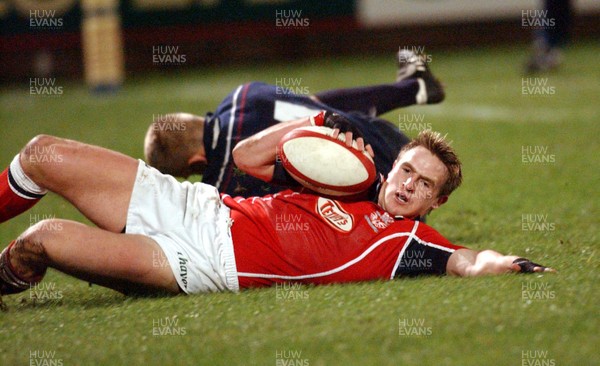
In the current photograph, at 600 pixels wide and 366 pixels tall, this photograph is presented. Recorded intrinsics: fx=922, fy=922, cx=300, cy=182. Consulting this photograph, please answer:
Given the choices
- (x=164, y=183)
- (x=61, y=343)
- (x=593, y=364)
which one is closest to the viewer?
(x=593, y=364)

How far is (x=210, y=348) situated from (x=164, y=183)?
95 centimetres

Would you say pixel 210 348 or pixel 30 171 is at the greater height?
pixel 30 171

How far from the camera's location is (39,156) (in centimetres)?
348

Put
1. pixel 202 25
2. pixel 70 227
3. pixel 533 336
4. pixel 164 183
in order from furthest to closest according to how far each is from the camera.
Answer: pixel 202 25 → pixel 164 183 → pixel 70 227 → pixel 533 336

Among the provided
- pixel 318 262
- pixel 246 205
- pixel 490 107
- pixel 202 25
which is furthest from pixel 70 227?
pixel 202 25

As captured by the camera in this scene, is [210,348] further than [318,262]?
No

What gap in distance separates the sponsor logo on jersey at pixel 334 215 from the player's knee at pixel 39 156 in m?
1.01

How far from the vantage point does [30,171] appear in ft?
11.5

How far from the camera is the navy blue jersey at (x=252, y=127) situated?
14.2 ft

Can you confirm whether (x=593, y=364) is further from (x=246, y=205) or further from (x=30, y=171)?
(x=30, y=171)

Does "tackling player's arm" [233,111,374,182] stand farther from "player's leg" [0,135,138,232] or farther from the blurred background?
the blurred background

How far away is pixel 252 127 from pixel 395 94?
0.99 metres
